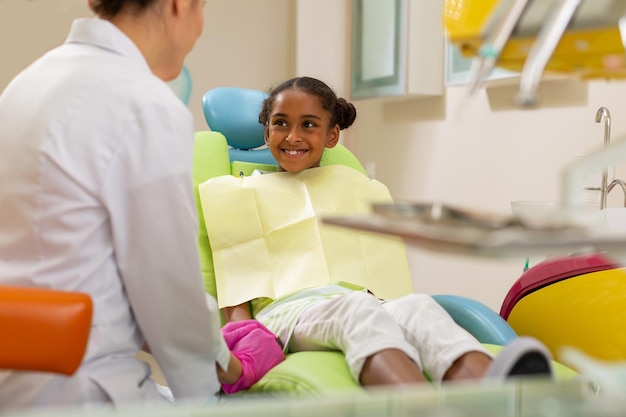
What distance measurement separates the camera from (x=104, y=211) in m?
1.03

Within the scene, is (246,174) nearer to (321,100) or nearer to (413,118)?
(321,100)

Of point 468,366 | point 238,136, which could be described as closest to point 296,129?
point 238,136

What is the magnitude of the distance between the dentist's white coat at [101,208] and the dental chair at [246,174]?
0.95ft

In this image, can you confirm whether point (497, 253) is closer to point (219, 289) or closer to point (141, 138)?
point (141, 138)

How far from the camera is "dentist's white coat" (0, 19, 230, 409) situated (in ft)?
3.24

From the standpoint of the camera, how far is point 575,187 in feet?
2.23

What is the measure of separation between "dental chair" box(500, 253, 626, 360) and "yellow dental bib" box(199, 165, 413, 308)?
410 mm

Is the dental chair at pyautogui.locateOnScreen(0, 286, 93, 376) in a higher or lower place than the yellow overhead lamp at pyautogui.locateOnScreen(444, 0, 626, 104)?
lower

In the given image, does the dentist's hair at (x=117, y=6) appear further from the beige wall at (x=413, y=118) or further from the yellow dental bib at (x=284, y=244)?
the beige wall at (x=413, y=118)

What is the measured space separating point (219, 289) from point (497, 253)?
4.78 ft

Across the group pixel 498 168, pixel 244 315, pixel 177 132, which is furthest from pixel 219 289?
pixel 498 168

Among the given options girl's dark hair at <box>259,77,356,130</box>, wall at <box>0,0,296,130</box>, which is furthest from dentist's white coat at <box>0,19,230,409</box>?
wall at <box>0,0,296,130</box>

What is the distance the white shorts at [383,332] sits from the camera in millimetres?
1271

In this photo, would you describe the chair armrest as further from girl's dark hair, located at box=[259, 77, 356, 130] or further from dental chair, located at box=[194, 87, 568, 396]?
girl's dark hair, located at box=[259, 77, 356, 130]
